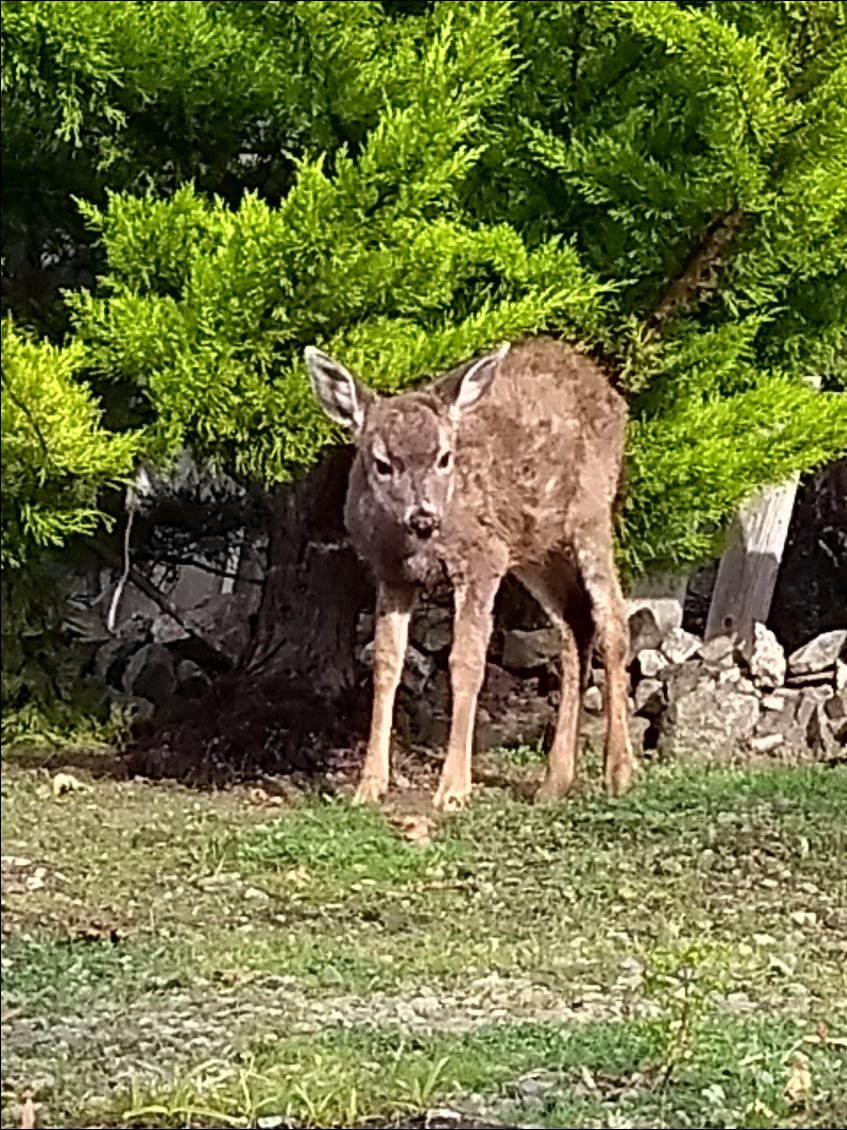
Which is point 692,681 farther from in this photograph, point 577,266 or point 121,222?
point 121,222

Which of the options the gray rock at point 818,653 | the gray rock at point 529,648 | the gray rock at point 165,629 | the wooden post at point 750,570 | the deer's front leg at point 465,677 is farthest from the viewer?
the gray rock at point 818,653

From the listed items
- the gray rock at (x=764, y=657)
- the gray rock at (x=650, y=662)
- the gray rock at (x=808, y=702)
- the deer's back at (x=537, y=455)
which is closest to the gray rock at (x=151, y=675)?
the deer's back at (x=537, y=455)

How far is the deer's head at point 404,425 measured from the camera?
262 centimetres

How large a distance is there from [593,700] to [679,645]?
3.17 ft

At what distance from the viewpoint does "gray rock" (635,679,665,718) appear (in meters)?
4.11

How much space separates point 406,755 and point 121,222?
76 cm

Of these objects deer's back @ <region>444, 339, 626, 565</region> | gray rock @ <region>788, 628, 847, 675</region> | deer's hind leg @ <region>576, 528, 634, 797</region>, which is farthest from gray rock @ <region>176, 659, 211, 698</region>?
gray rock @ <region>788, 628, 847, 675</region>

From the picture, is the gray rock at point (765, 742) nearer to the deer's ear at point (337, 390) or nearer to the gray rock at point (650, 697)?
the gray rock at point (650, 697)

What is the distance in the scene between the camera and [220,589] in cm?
266

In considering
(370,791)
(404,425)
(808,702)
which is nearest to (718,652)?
(808,702)

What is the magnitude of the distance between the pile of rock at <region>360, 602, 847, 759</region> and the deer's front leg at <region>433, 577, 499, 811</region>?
27 mm

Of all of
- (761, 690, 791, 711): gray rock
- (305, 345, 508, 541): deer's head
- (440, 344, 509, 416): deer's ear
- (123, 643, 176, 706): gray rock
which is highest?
(440, 344, 509, 416): deer's ear

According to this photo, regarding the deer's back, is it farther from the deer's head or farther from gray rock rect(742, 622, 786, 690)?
gray rock rect(742, 622, 786, 690)

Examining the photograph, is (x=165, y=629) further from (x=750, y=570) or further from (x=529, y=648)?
(x=750, y=570)
